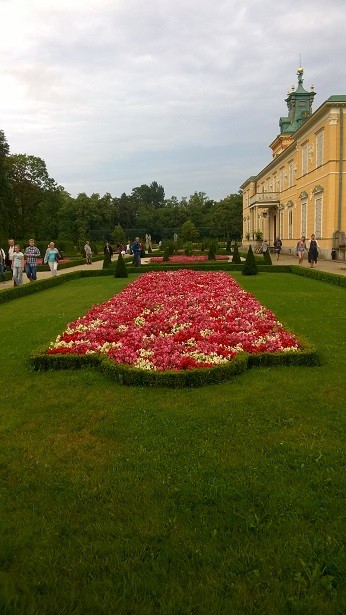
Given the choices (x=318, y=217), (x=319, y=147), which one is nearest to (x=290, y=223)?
(x=318, y=217)

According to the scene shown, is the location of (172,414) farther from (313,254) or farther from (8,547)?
(313,254)

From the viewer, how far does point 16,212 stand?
46.5m

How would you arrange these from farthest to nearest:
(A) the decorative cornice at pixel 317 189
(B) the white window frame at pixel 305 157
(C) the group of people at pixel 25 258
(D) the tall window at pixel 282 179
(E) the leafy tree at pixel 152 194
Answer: (E) the leafy tree at pixel 152 194, (D) the tall window at pixel 282 179, (B) the white window frame at pixel 305 157, (A) the decorative cornice at pixel 317 189, (C) the group of people at pixel 25 258

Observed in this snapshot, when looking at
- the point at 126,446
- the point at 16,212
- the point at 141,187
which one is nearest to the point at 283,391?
the point at 126,446

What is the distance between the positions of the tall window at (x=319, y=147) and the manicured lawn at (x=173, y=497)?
888 inches

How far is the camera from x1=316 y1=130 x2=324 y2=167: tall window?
24758mm

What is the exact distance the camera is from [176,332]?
6906mm

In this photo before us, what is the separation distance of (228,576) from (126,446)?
153cm

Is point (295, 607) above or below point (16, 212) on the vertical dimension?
below

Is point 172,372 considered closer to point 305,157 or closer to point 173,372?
point 173,372

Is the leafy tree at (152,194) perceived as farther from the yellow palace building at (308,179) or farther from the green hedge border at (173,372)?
the green hedge border at (173,372)

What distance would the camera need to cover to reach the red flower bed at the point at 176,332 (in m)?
5.62

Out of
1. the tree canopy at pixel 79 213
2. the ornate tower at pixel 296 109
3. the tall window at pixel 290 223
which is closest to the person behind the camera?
the tall window at pixel 290 223

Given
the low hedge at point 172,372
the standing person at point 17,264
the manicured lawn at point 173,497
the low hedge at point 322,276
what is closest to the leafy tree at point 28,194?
the standing person at point 17,264
